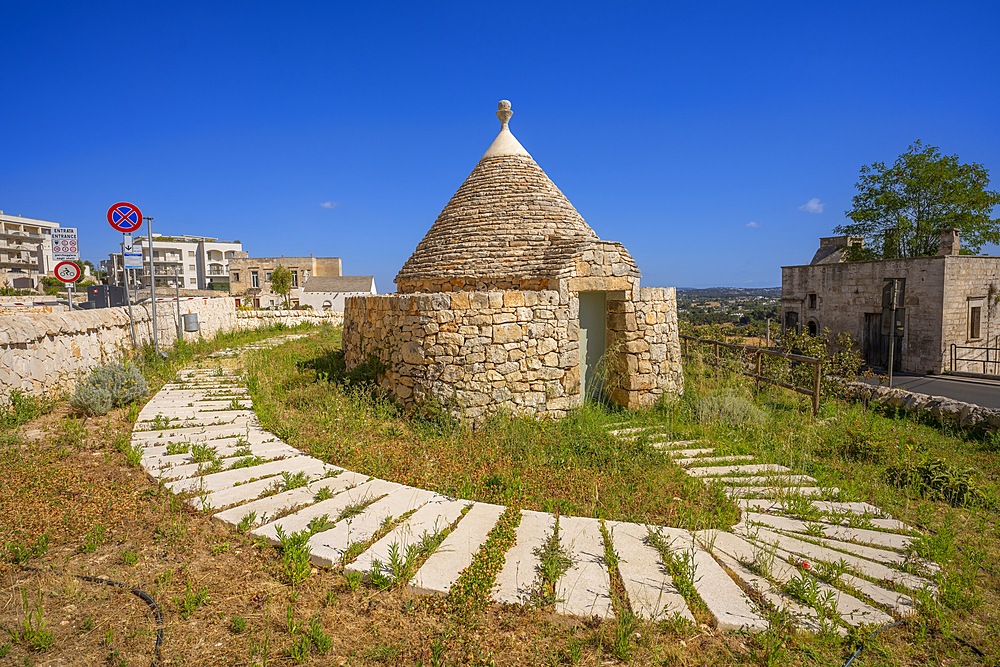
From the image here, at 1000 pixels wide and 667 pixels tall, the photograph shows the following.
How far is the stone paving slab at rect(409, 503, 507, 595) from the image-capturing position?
109 inches

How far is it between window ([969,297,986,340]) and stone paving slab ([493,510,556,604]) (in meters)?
22.3

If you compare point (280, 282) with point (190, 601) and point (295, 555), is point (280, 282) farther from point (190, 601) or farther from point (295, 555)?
point (190, 601)

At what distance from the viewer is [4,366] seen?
5.62m

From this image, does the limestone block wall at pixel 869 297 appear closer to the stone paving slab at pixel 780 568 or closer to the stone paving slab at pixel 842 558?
the stone paving slab at pixel 842 558

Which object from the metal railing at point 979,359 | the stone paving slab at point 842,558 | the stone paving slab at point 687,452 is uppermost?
the stone paving slab at point 687,452

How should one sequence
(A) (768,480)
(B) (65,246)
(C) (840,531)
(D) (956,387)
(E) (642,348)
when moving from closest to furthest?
(C) (840,531) → (A) (768,480) → (E) (642,348) → (B) (65,246) → (D) (956,387)

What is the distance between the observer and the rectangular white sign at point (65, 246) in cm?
913

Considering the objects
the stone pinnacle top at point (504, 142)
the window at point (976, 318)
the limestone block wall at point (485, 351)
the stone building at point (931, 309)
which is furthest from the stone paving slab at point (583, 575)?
the window at point (976, 318)

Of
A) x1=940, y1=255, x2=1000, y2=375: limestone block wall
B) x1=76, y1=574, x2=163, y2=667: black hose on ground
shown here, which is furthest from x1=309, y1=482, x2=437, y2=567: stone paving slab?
x1=940, y1=255, x2=1000, y2=375: limestone block wall

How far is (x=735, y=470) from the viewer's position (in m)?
5.09

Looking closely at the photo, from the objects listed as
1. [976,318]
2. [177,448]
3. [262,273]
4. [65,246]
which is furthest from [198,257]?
[976,318]

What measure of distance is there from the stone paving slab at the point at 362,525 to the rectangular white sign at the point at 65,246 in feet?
31.4

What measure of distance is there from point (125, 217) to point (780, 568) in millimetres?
11005

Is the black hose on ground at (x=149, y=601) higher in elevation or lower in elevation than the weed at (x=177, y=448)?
lower
